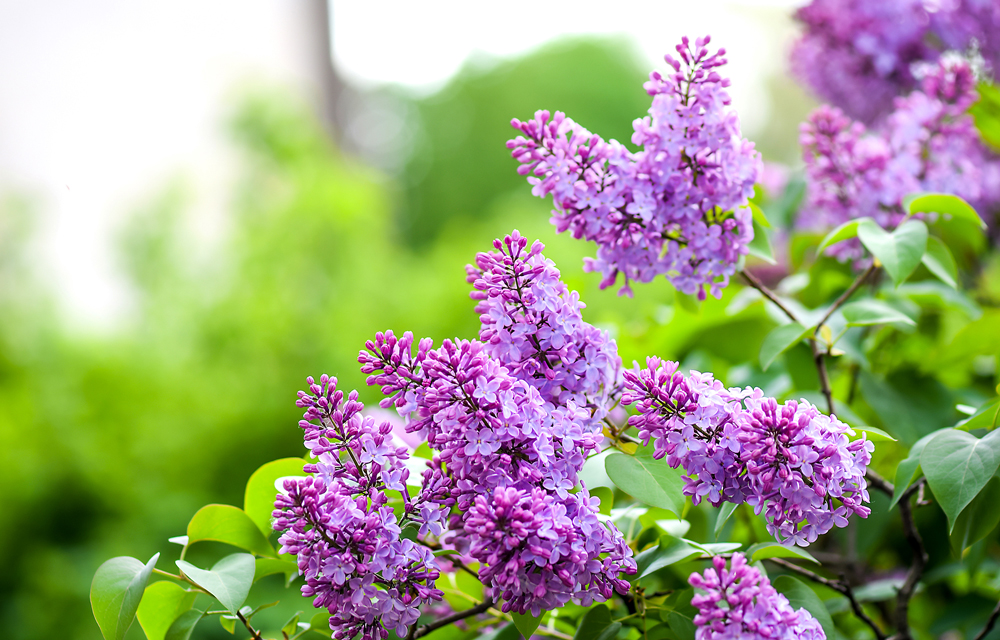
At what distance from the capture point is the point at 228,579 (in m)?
0.40

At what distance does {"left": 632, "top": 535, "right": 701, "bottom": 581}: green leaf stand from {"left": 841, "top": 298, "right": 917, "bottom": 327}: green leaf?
216mm

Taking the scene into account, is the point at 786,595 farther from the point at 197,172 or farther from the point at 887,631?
the point at 197,172

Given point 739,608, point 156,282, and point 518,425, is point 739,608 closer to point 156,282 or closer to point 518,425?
point 518,425

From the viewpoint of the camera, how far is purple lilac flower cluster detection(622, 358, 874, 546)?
34 centimetres

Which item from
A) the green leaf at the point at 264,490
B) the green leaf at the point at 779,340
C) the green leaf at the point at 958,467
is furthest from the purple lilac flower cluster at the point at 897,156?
the green leaf at the point at 264,490

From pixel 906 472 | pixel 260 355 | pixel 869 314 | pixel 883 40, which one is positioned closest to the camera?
pixel 906 472

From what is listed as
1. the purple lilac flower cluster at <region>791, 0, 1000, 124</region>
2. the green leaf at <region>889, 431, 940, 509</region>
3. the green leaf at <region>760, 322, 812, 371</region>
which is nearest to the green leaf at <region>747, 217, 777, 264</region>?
the green leaf at <region>760, 322, 812, 371</region>

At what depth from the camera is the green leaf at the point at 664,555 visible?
1.19 feet

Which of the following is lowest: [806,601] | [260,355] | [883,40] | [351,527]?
[806,601]

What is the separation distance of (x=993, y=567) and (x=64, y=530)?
2.53 metres

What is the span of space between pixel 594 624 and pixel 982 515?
225mm

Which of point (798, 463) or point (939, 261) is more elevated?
point (939, 261)

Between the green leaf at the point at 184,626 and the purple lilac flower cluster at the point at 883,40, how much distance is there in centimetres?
94

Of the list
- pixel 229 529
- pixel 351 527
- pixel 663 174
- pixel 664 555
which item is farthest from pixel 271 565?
pixel 663 174
